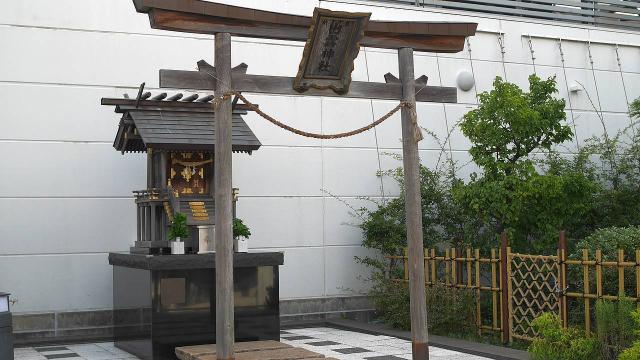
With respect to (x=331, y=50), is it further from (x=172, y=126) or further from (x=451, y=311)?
(x=451, y=311)

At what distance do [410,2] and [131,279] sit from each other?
24.2 feet

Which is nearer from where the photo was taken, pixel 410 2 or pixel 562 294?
pixel 562 294

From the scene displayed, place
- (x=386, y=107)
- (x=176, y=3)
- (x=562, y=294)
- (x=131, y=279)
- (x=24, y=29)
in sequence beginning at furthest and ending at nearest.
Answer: (x=386, y=107), (x=24, y=29), (x=131, y=279), (x=562, y=294), (x=176, y=3)

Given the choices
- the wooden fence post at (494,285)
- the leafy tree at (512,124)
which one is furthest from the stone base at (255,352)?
the leafy tree at (512,124)

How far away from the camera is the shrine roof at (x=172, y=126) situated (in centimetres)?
1037

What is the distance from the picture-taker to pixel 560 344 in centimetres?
853

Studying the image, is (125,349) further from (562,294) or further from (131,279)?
(562,294)

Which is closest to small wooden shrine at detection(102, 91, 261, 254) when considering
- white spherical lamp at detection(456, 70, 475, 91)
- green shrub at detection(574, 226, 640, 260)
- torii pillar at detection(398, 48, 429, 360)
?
torii pillar at detection(398, 48, 429, 360)

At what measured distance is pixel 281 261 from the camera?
34.1ft

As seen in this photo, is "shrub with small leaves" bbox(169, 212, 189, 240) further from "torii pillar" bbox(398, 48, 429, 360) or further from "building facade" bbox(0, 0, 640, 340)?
"torii pillar" bbox(398, 48, 429, 360)

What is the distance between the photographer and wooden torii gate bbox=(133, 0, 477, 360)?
25.4ft

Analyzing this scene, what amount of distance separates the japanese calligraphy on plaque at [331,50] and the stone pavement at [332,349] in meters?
3.53

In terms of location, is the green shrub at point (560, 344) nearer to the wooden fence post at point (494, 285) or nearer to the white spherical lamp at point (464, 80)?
the wooden fence post at point (494, 285)

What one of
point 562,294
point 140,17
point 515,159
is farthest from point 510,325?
point 140,17
